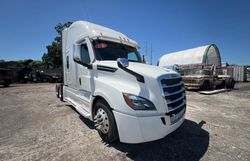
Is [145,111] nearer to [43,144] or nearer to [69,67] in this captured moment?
[43,144]

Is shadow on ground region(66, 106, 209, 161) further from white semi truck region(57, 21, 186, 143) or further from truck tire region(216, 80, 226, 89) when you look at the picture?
truck tire region(216, 80, 226, 89)

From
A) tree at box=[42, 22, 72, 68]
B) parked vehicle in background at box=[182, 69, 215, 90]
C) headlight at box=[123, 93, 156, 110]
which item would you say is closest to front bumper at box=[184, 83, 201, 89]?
parked vehicle in background at box=[182, 69, 215, 90]

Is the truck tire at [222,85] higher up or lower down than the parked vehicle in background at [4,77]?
lower down

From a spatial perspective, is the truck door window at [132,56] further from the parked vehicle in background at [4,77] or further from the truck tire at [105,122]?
the parked vehicle in background at [4,77]

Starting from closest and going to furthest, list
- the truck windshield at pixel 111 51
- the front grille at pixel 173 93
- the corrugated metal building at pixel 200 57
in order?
the front grille at pixel 173 93
the truck windshield at pixel 111 51
the corrugated metal building at pixel 200 57

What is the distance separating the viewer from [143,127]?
253 cm

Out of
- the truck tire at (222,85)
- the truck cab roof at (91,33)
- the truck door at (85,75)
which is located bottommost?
the truck tire at (222,85)

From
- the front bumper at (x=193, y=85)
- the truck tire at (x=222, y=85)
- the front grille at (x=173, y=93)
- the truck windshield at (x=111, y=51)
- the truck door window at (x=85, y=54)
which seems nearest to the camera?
the front grille at (x=173, y=93)

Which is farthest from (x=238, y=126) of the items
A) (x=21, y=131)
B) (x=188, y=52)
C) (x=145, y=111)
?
(x=188, y=52)

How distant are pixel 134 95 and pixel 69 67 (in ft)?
11.5

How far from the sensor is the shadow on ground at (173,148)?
279 cm

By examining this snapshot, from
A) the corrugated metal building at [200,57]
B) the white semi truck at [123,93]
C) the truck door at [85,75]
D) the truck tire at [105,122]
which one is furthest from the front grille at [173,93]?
the corrugated metal building at [200,57]

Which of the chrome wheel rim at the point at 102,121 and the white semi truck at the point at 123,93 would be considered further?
the chrome wheel rim at the point at 102,121

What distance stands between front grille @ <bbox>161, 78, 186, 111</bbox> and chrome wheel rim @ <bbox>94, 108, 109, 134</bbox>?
1.27 meters
